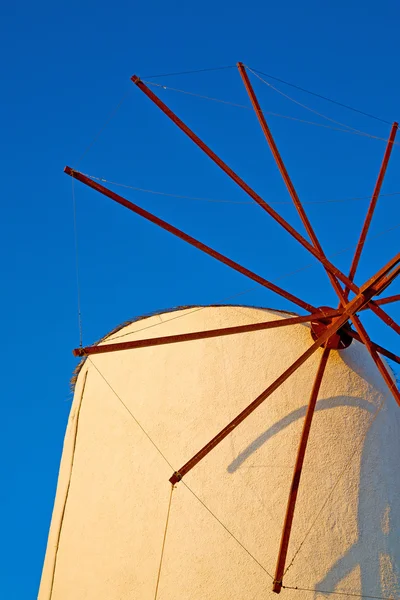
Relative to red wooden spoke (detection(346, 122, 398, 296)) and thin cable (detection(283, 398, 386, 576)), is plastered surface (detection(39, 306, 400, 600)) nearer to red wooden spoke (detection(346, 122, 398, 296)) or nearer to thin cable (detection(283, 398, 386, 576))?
thin cable (detection(283, 398, 386, 576))

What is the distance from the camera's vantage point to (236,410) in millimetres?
8758

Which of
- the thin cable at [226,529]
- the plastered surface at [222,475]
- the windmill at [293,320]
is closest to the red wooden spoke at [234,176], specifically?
the windmill at [293,320]

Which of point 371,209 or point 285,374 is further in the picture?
point 371,209

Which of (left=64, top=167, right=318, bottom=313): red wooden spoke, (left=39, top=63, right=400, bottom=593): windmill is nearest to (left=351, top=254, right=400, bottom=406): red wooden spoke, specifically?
(left=39, top=63, right=400, bottom=593): windmill

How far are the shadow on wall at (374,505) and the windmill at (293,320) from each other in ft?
0.90

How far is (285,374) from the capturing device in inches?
324

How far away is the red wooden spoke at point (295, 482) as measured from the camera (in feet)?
25.3

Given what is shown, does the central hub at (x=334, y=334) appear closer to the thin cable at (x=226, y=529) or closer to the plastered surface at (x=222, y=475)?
the plastered surface at (x=222, y=475)

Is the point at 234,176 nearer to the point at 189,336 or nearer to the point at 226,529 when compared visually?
the point at 189,336

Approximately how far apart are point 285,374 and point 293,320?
50 centimetres

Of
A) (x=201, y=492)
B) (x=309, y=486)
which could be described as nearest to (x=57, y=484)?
(x=201, y=492)

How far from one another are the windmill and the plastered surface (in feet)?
0.49

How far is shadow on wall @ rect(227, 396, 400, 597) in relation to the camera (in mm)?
8172

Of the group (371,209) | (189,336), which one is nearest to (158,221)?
(189,336)
